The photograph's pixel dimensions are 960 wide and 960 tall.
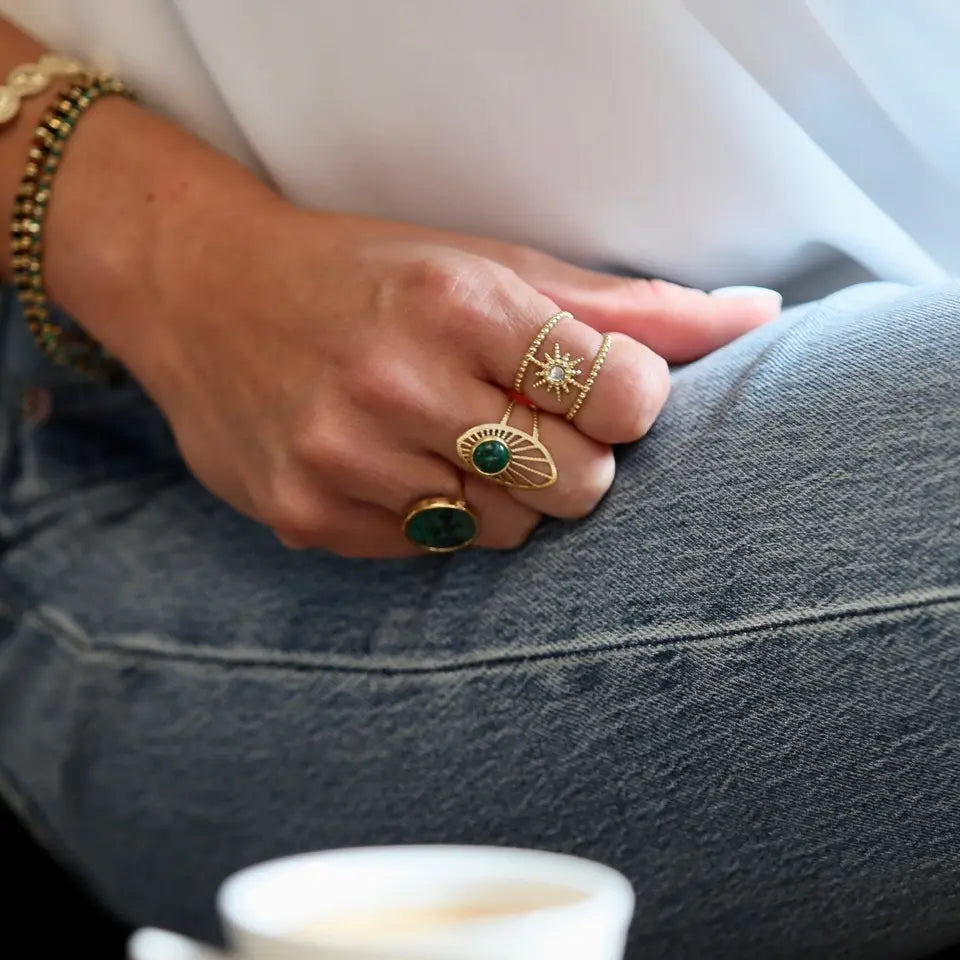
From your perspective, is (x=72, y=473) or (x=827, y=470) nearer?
(x=827, y=470)

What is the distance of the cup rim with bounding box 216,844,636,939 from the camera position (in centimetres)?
29

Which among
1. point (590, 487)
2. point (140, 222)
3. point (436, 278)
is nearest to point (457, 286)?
point (436, 278)

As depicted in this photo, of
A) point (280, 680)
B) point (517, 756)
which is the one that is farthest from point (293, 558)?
point (517, 756)

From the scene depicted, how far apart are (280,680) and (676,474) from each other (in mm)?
254

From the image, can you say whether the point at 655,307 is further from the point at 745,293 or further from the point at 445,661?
the point at 445,661

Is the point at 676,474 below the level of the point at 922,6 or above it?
below

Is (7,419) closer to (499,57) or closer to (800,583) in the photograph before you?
(499,57)

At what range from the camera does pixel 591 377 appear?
19.0 inches

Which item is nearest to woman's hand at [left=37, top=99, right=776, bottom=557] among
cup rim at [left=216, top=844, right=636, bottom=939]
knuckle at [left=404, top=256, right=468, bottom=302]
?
knuckle at [left=404, top=256, right=468, bottom=302]

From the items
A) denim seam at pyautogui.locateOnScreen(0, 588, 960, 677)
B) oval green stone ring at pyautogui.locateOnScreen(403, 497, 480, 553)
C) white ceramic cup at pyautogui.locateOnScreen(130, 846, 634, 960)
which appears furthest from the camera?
oval green stone ring at pyautogui.locateOnScreen(403, 497, 480, 553)

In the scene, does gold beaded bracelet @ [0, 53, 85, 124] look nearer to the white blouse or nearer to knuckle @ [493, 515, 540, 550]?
the white blouse

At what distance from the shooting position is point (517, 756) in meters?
0.51

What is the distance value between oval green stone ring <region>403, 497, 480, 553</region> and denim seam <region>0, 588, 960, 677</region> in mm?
60

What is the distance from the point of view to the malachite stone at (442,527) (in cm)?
52
